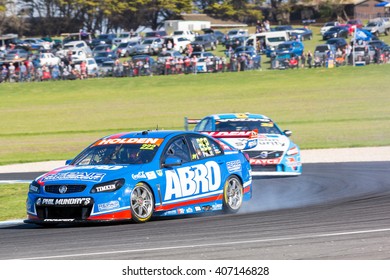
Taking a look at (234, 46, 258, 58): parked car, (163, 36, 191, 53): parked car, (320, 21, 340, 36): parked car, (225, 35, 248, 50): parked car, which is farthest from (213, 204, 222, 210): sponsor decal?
(320, 21, 340, 36): parked car

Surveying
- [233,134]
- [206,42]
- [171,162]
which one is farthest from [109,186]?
[206,42]

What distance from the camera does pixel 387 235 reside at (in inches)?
374

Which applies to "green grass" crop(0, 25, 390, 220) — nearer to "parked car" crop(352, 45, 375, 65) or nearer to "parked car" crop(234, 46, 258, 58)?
"parked car" crop(234, 46, 258, 58)

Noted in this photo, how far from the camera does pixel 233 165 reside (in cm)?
1321

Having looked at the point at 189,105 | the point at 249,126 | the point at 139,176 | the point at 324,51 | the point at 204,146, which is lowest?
the point at 189,105

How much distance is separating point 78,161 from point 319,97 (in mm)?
35332

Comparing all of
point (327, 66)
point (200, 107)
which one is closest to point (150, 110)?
point (200, 107)

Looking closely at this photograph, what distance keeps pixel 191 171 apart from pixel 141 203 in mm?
1109

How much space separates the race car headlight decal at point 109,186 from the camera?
11203 millimetres

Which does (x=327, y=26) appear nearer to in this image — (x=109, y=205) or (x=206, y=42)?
(x=206, y=42)

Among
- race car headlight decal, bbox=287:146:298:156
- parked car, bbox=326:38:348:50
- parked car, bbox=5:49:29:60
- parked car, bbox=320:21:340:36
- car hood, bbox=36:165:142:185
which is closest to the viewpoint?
car hood, bbox=36:165:142:185

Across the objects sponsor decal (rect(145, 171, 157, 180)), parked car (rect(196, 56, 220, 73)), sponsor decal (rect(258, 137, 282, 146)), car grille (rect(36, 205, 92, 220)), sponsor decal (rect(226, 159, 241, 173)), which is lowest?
parked car (rect(196, 56, 220, 73))
